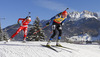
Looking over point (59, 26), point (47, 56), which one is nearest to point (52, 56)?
point (47, 56)

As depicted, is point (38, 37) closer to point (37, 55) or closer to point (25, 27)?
point (25, 27)

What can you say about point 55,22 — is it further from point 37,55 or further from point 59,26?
point 37,55

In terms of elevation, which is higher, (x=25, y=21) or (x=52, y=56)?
(x=25, y=21)

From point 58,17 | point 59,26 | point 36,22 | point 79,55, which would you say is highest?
point 36,22

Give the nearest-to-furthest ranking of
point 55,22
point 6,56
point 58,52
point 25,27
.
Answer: point 6,56
point 58,52
point 55,22
point 25,27

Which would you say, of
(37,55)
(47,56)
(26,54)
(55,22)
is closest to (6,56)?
(26,54)

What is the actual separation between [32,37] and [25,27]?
1995cm

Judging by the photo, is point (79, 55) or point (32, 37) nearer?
point (79, 55)

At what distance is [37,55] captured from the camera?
23.6ft

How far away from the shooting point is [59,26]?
966 centimetres

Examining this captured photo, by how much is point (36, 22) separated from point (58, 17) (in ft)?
79.0

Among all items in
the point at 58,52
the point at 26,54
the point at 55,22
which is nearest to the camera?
the point at 26,54

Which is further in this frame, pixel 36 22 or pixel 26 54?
pixel 36 22

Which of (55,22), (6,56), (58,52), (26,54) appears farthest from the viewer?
(55,22)
